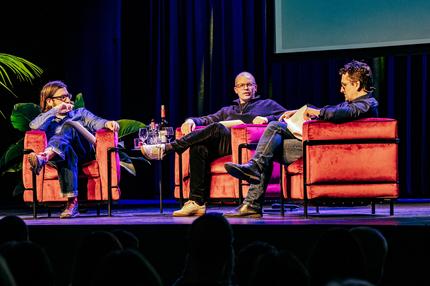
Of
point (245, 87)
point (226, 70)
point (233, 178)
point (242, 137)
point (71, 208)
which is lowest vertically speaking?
point (71, 208)

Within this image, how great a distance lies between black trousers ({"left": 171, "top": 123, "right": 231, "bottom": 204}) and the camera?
4320 millimetres

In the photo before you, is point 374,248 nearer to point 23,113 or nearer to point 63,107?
point 63,107

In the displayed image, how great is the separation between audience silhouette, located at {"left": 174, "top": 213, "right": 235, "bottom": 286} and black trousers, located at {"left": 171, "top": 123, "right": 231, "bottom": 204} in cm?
275

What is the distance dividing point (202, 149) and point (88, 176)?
2.92 ft

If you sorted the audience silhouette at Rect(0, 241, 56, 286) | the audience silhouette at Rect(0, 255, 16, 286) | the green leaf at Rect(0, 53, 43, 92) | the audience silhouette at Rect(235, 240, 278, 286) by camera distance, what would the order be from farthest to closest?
the green leaf at Rect(0, 53, 43, 92), the audience silhouette at Rect(235, 240, 278, 286), the audience silhouette at Rect(0, 241, 56, 286), the audience silhouette at Rect(0, 255, 16, 286)

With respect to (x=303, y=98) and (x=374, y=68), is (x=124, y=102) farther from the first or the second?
(x=374, y=68)

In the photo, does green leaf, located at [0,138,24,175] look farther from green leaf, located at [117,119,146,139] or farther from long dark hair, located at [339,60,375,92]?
long dark hair, located at [339,60,375,92]

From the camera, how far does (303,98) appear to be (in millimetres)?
6516

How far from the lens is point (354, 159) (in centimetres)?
396

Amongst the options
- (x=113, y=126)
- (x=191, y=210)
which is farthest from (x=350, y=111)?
(x=113, y=126)

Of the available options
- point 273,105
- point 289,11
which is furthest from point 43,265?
point 289,11

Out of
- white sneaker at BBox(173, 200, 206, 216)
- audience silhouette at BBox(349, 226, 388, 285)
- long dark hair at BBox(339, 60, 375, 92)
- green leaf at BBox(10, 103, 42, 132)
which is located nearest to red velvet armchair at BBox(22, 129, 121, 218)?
white sneaker at BBox(173, 200, 206, 216)

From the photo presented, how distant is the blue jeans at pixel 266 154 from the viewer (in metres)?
4.12

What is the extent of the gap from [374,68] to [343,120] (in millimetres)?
2540
